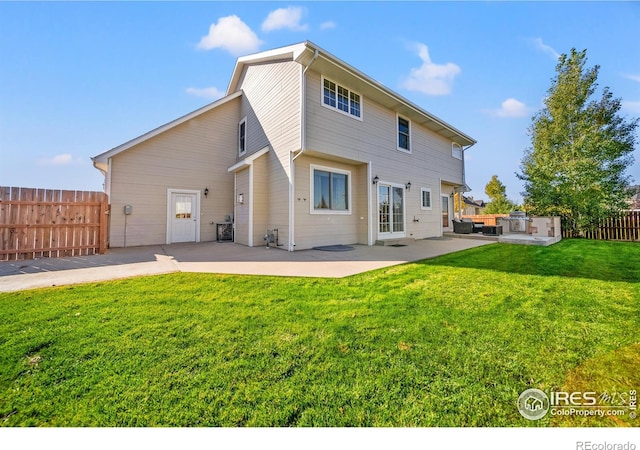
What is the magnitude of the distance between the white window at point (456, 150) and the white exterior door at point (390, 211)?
19.8 ft

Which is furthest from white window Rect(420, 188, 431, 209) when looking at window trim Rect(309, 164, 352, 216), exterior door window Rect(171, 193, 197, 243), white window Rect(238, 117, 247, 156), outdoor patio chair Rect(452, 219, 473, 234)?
exterior door window Rect(171, 193, 197, 243)

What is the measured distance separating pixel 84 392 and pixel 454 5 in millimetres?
9200

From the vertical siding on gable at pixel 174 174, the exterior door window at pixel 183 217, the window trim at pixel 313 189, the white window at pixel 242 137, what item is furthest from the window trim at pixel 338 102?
the exterior door window at pixel 183 217

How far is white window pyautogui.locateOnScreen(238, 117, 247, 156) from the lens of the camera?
11.0 meters

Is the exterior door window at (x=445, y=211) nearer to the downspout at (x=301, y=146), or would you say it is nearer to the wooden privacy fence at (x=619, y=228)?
the wooden privacy fence at (x=619, y=228)

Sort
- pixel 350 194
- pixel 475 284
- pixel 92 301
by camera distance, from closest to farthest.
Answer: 1. pixel 92 301
2. pixel 475 284
3. pixel 350 194

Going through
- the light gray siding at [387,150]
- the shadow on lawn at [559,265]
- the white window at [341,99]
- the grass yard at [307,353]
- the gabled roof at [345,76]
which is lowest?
the grass yard at [307,353]

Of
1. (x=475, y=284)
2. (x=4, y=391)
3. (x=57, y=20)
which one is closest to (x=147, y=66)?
(x=57, y=20)

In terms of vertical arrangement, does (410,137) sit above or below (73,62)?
below

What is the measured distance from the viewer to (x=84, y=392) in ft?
5.28

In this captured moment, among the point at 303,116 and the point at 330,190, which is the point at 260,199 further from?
the point at 303,116

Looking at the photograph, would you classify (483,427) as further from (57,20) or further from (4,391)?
(57,20)

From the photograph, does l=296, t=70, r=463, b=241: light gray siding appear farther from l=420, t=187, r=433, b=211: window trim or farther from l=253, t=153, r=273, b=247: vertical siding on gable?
l=253, t=153, r=273, b=247: vertical siding on gable

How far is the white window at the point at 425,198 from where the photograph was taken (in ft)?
39.5
